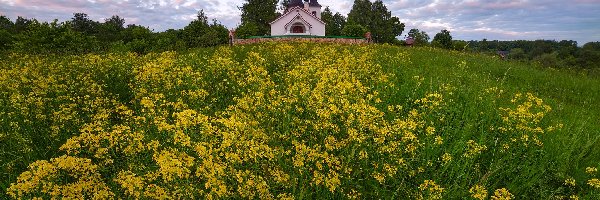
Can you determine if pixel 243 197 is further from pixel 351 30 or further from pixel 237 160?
pixel 351 30

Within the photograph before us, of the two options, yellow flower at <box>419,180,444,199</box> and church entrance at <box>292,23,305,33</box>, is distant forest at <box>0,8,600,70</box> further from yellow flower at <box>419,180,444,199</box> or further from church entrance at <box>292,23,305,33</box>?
yellow flower at <box>419,180,444,199</box>

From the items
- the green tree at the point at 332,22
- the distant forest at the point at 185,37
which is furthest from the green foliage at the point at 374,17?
the green tree at the point at 332,22

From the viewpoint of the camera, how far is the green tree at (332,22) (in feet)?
249

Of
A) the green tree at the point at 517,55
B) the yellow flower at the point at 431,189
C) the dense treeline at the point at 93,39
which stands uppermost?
the dense treeline at the point at 93,39

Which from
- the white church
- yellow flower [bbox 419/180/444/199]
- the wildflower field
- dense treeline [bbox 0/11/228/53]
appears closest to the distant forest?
dense treeline [bbox 0/11/228/53]

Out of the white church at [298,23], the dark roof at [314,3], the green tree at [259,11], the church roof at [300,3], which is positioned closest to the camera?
the white church at [298,23]

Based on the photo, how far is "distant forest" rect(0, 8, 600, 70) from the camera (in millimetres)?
34094

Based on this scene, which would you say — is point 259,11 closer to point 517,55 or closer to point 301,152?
point 517,55

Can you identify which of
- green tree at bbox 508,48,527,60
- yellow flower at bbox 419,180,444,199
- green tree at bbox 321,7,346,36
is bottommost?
yellow flower at bbox 419,180,444,199

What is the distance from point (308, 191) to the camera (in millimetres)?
4316

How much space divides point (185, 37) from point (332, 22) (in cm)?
3764

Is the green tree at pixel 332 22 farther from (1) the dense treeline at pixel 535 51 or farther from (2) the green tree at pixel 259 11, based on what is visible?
(1) the dense treeline at pixel 535 51

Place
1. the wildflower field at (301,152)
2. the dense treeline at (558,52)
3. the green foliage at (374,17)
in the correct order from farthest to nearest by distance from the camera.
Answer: the green foliage at (374,17) → the dense treeline at (558,52) → the wildflower field at (301,152)

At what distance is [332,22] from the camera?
264 feet
